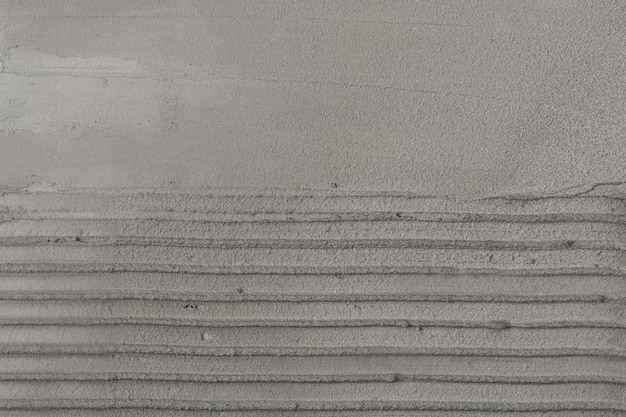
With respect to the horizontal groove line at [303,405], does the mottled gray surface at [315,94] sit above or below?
above

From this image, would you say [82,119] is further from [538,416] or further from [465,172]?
[538,416]

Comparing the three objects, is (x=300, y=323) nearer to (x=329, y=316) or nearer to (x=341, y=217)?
(x=329, y=316)

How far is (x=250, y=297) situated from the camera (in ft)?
7.30

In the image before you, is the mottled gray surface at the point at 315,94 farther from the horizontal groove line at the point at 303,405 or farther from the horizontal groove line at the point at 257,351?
the horizontal groove line at the point at 303,405

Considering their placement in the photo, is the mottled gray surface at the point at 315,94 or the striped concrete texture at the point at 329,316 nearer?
the striped concrete texture at the point at 329,316

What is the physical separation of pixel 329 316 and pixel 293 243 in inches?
14.3

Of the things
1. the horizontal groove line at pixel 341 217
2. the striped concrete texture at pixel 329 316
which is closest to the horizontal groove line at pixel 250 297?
the striped concrete texture at pixel 329 316

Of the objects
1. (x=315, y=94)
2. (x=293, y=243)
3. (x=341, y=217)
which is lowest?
(x=293, y=243)

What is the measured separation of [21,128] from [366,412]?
6.80ft

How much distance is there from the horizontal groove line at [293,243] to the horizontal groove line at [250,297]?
0.70ft

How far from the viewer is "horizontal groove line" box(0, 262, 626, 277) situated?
2.22 metres

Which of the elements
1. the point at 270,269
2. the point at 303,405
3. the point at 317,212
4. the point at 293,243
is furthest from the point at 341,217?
the point at 303,405

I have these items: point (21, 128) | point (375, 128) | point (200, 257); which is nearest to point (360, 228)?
point (375, 128)

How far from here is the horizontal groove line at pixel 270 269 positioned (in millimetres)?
2221
